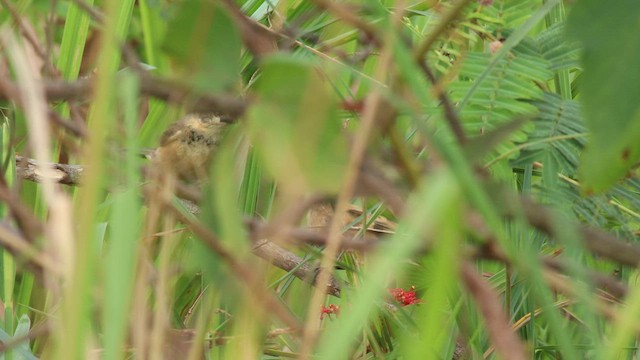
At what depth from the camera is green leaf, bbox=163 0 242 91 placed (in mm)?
589

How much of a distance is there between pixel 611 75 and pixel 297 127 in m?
0.18

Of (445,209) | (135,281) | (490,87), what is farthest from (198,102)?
(490,87)

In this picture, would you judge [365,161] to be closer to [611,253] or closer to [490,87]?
[611,253]

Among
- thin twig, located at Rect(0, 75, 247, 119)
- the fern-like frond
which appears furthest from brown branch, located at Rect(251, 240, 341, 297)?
thin twig, located at Rect(0, 75, 247, 119)

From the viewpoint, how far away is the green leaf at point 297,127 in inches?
21.2

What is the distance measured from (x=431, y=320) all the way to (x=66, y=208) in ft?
0.96

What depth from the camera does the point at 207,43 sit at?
1.94ft

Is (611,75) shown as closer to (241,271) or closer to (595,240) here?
(595,240)

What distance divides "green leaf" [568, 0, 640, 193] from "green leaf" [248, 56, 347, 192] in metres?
0.14

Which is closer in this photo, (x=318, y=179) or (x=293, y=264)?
(x=318, y=179)

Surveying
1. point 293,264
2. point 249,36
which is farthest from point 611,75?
point 293,264

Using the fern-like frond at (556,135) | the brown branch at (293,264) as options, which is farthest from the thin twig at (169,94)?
the brown branch at (293,264)

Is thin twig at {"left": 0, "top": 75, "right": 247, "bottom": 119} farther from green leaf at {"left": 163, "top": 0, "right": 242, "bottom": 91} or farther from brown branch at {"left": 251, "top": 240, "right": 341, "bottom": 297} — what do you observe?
brown branch at {"left": 251, "top": 240, "right": 341, "bottom": 297}

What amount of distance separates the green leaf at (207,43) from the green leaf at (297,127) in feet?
0.14
